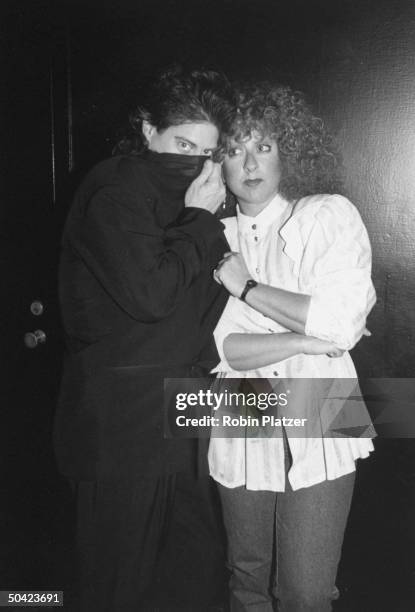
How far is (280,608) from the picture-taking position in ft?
4.27

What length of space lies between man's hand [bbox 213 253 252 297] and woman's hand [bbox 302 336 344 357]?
180 mm

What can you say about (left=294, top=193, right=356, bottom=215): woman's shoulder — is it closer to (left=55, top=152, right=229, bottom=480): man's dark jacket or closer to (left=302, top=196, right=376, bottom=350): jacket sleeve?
(left=302, top=196, right=376, bottom=350): jacket sleeve

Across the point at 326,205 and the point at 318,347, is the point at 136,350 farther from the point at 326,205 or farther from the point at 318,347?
the point at 326,205

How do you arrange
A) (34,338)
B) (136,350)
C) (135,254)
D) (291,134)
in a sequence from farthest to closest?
(34,338)
(291,134)
(136,350)
(135,254)

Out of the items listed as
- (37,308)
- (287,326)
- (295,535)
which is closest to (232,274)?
(287,326)

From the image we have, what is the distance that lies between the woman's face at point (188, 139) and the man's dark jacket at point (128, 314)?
22 mm

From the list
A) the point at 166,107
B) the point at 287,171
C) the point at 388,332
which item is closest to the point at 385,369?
the point at 388,332

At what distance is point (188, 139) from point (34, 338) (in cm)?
81

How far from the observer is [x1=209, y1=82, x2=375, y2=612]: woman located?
1129mm

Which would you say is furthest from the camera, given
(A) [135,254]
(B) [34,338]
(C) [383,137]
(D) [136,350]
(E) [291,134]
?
(B) [34,338]

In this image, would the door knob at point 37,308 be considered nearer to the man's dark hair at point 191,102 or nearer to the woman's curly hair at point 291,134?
the man's dark hair at point 191,102

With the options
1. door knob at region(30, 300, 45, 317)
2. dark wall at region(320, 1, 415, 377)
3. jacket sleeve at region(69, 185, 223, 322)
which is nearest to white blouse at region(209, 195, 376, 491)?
jacket sleeve at region(69, 185, 223, 322)

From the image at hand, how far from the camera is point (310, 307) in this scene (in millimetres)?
1113

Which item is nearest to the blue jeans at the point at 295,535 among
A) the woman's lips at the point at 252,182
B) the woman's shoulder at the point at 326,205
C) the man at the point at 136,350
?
the man at the point at 136,350
